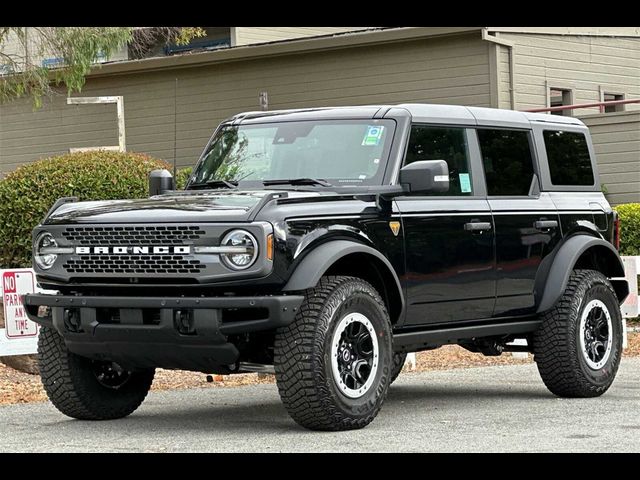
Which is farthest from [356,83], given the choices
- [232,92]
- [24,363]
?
[24,363]

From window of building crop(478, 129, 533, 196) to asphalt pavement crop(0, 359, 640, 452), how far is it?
1.61m

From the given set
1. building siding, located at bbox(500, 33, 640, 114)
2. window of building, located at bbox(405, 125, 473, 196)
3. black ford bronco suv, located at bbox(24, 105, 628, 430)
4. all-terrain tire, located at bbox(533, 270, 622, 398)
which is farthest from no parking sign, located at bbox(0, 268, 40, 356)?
building siding, located at bbox(500, 33, 640, 114)

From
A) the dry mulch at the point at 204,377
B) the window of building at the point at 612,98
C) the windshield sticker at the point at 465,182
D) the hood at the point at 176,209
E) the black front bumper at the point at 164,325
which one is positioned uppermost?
the window of building at the point at 612,98

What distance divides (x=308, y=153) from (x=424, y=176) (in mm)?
989

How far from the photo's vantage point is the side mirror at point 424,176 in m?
8.83

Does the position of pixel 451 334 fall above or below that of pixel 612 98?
below

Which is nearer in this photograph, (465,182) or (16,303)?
(465,182)

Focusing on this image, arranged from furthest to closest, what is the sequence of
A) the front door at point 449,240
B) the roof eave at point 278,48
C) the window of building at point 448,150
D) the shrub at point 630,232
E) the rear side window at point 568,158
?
the roof eave at point 278,48, the shrub at point 630,232, the rear side window at point 568,158, the window of building at point 448,150, the front door at point 449,240

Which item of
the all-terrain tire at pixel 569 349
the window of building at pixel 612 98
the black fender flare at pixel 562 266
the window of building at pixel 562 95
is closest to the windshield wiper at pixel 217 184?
the black fender flare at pixel 562 266

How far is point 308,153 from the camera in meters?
9.43

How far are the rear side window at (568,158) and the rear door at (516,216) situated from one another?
283 mm

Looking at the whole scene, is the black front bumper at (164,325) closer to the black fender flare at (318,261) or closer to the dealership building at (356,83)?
the black fender flare at (318,261)

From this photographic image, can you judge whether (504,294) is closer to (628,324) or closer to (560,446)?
(560,446)

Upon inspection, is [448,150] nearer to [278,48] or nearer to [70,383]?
[70,383]
